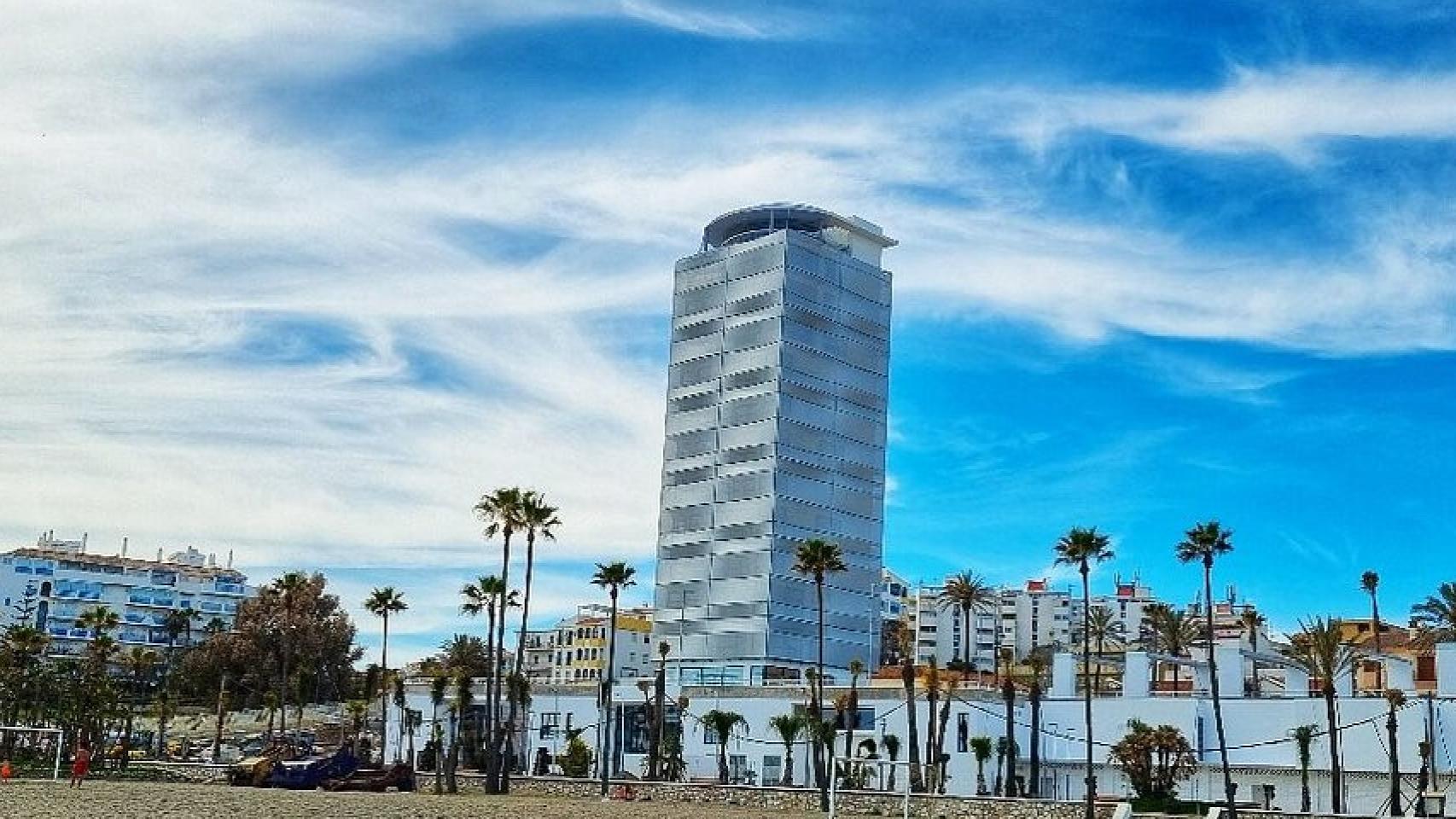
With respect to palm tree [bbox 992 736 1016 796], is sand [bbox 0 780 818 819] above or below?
below

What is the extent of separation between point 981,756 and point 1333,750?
70.5 ft

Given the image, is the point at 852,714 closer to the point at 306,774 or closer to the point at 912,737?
the point at 912,737

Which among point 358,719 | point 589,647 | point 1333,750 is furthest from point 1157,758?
point 589,647

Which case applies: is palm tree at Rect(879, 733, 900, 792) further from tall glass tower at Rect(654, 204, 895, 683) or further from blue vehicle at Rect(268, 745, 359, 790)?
tall glass tower at Rect(654, 204, 895, 683)

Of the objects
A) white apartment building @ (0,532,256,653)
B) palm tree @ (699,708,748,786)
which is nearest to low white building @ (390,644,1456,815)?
palm tree @ (699,708,748,786)

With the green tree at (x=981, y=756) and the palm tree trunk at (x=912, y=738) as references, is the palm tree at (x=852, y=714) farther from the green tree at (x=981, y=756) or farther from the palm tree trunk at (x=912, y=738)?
the green tree at (x=981, y=756)

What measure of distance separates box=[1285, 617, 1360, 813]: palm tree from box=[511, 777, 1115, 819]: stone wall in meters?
12.7

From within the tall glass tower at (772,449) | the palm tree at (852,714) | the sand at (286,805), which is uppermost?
the tall glass tower at (772,449)

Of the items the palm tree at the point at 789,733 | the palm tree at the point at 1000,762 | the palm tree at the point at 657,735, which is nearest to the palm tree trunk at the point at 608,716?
the palm tree at the point at 657,735

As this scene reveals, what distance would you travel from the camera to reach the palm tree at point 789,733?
88.9 metres

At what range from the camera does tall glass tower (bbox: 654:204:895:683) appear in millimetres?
144750

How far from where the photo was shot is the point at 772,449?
477 feet

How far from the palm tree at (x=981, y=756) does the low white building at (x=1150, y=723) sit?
1.51 metres

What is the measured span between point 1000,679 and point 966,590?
13.3 meters
